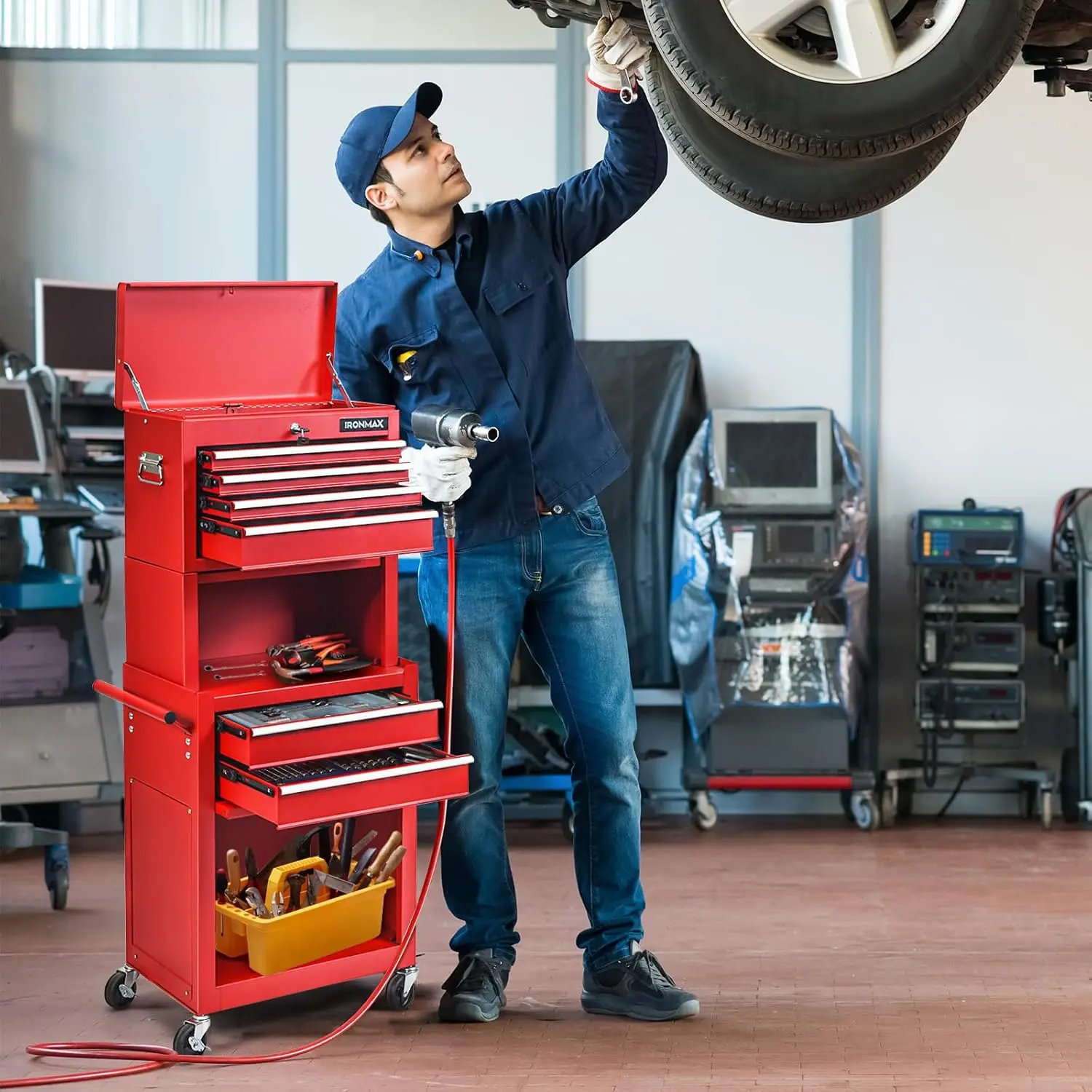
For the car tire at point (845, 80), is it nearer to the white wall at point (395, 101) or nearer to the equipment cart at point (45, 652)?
the equipment cart at point (45, 652)

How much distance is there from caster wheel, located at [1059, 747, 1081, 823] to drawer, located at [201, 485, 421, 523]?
269 centimetres

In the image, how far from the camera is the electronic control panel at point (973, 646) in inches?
165

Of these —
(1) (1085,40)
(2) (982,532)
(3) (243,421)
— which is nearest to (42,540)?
(3) (243,421)

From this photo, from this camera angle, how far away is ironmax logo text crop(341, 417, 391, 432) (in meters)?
2.45

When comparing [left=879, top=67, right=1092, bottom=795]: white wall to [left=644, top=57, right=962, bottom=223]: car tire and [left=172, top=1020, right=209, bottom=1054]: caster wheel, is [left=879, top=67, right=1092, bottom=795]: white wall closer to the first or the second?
[left=644, top=57, right=962, bottom=223]: car tire

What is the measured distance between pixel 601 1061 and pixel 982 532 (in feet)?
7.68

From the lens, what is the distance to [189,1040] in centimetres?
241

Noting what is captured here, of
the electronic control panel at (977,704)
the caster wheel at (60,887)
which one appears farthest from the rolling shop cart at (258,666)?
the electronic control panel at (977,704)

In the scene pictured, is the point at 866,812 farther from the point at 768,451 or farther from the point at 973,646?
the point at 768,451

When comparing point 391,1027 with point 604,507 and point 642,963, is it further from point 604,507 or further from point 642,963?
point 604,507

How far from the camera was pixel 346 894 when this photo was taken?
2.56m

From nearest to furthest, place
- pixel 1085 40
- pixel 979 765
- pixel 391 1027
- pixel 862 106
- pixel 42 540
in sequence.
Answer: pixel 862 106
pixel 1085 40
pixel 391 1027
pixel 42 540
pixel 979 765

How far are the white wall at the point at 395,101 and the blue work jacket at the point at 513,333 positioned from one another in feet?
6.36

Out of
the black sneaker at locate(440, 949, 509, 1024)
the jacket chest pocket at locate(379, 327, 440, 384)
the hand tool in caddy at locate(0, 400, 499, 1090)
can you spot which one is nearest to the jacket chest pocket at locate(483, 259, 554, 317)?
the jacket chest pocket at locate(379, 327, 440, 384)
